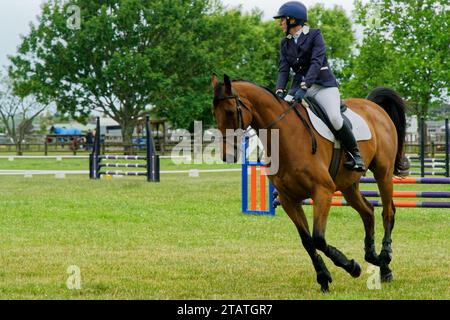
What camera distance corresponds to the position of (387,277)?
8516 mm

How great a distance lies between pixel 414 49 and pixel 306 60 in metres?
37.0

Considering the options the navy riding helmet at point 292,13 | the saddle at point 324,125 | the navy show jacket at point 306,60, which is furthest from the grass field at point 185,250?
the navy riding helmet at point 292,13

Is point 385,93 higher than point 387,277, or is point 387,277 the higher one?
point 385,93

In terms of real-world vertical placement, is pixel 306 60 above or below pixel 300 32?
below

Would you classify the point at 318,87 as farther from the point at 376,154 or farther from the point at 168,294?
the point at 168,294

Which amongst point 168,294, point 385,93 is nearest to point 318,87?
point 385,93

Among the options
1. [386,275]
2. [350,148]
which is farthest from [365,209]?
[350,148]

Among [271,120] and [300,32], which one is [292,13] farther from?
[271,120]

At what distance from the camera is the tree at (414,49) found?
42.9m

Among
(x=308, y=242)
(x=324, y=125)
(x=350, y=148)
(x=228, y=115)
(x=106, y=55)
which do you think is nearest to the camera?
(x=228, y=115)

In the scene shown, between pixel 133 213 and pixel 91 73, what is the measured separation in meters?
41.3

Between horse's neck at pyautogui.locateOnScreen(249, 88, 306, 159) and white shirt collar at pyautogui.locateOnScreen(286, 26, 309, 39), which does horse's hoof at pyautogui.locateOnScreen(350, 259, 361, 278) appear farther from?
white shirt collar at pyautogui.locateOnScreen(286, 26, 309, 39)

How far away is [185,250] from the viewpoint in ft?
35.6

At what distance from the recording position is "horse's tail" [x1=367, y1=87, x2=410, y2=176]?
33.1 feet
